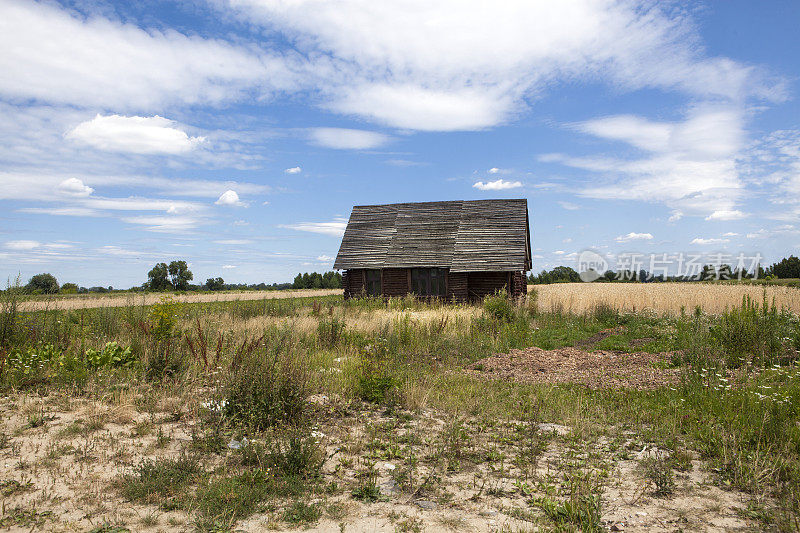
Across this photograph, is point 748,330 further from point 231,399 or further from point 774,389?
point 231,399

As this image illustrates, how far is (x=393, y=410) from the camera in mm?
7262

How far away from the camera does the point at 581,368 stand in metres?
11.0

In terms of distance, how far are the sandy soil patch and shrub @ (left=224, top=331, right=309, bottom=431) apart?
467 centimetres

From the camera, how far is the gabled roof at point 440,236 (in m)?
26.6

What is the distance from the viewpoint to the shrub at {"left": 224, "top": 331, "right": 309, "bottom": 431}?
6367 millimetres

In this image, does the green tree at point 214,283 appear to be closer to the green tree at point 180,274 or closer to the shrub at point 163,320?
the green tree at point 180,274

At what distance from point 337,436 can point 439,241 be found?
2276 centimetres

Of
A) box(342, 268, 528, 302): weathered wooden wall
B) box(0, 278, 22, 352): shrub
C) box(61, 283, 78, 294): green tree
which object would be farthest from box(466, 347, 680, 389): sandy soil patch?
box(342, 268, 528, 302): weathered wooden wall

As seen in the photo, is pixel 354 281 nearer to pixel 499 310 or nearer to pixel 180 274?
pixel 499 310

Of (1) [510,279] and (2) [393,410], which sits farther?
(1) [510,279]

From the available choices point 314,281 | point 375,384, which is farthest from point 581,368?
point 314,281

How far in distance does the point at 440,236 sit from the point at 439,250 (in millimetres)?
1304

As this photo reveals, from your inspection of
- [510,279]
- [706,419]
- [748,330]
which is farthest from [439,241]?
[706,419]

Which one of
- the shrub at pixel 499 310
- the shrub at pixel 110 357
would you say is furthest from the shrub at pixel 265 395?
the shrub at pixel 499 310
